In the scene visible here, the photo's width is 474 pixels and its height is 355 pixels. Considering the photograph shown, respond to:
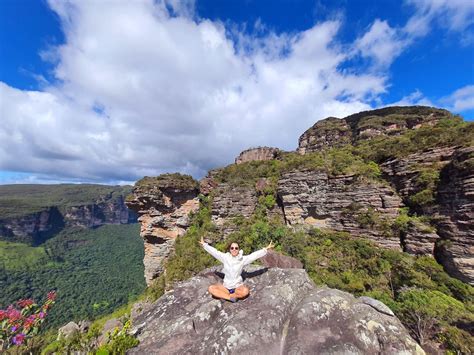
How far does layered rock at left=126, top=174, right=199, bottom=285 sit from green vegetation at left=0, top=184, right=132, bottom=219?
468 feet

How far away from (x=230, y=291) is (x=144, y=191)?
2575 centimetres

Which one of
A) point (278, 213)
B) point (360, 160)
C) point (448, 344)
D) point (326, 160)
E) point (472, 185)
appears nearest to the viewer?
point (448, 344)

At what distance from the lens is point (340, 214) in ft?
68.9

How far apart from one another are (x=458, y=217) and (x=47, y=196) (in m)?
225

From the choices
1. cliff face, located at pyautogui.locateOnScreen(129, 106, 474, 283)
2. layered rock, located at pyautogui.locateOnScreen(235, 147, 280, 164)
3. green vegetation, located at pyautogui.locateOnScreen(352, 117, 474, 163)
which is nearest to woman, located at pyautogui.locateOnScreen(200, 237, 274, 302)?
cliff face, located at pyautogui.locateOnScreen(129, 106, 474, 283)

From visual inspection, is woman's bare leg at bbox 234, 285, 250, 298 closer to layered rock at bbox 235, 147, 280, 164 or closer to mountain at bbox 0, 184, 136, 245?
layered rock at bbox 235, 147, 280, 164

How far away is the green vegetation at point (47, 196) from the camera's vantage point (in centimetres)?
12041

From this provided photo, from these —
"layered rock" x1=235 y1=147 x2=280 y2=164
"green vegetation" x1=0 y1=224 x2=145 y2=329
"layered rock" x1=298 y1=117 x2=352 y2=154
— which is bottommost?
"green vegetation" x1=0 y1=224 x2=145 y2=329

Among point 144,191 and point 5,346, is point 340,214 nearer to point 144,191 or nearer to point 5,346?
point 5,346

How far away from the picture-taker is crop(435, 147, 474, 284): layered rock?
13.0 m

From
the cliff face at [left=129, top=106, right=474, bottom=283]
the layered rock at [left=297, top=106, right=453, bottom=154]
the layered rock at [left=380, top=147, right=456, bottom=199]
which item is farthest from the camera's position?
the layered rock at [left=297, top=106, right=453, bottom=154]

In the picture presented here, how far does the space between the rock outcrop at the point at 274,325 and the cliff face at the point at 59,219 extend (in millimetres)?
164893

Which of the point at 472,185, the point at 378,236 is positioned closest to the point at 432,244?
the point at 378,236

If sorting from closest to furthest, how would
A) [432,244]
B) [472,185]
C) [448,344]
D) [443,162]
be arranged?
[448,344]
[472,185]
[432,244]
[443,162]
